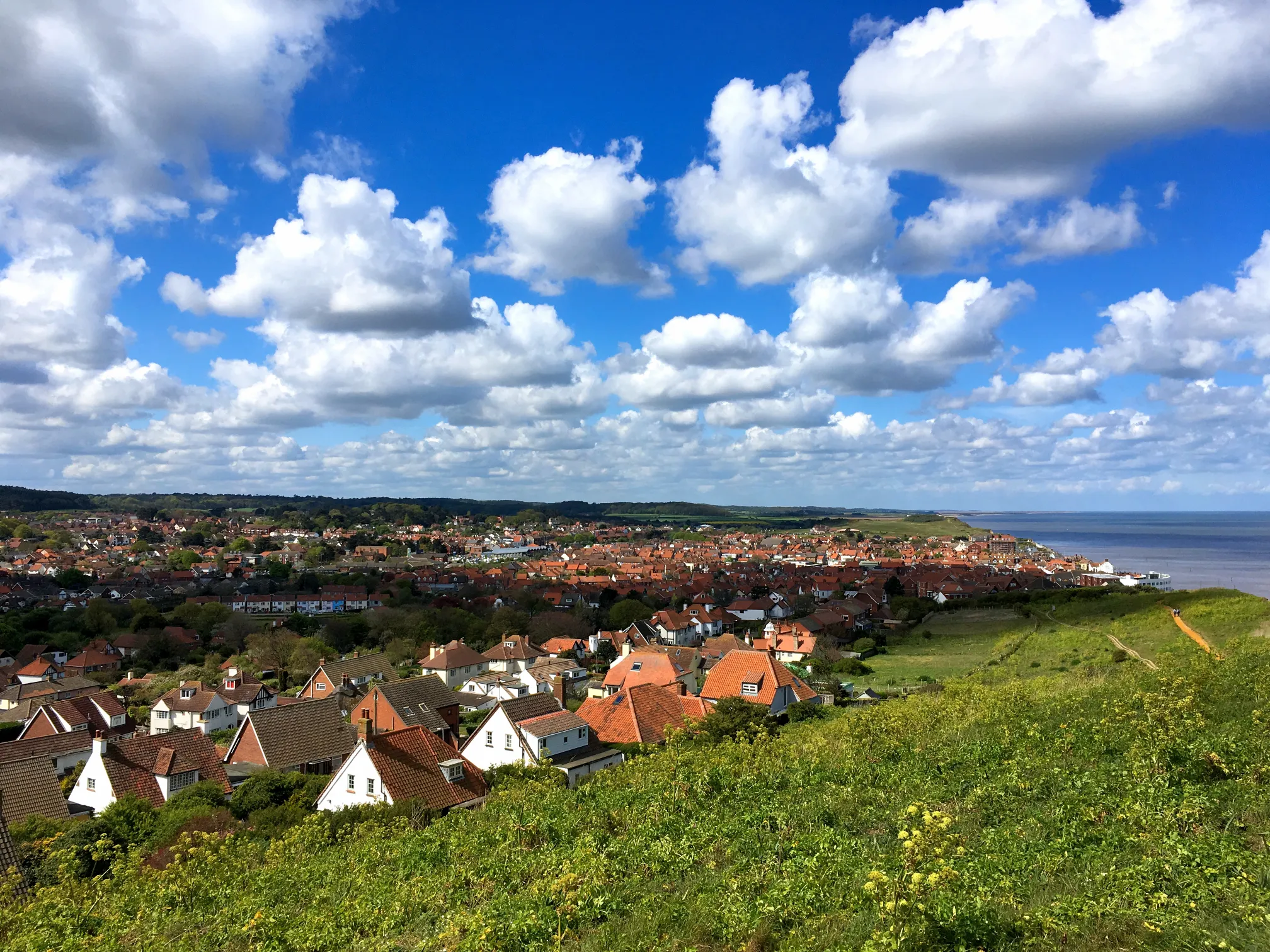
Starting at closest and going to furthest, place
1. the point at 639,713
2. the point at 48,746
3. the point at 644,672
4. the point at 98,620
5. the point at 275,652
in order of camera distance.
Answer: the point at 639,713
the point at 48,746
the point at 644,672
the point at 275,652
the point at 98,620

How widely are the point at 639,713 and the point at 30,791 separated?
2049cm

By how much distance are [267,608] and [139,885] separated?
88.8 meters

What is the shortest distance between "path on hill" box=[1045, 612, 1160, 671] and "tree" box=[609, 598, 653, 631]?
3520 cm

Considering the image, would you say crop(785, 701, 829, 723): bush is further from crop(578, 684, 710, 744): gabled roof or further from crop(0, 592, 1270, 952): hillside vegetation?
crop(0, 592, 1270, 952): hillside vegetation

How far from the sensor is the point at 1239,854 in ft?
23.1

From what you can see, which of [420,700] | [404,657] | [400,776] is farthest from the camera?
[404,657]

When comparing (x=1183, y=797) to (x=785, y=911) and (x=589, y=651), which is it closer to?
(x=785, y=911)

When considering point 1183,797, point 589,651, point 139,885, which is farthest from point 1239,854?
point 589,651

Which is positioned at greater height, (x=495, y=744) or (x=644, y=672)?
(x=495, y=744)

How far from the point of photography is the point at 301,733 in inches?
1168

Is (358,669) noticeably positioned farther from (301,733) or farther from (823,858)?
(823,858)

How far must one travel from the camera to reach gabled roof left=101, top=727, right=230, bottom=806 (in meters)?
26.1

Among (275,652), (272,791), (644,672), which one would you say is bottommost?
(275,652)

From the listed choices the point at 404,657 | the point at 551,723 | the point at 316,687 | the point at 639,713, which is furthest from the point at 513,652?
the point at 551,723
